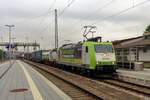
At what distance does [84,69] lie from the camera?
26375 mm

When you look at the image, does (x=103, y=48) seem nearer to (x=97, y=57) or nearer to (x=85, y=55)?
(x=97, y=57)

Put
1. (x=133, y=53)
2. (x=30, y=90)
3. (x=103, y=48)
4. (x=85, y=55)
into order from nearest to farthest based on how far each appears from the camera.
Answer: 1. (x=30, y=90)
2. (x=103, y=48)
3. (x=85, y=55)
4. (x=133, y=53)

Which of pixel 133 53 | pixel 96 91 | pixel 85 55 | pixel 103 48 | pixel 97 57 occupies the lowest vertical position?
pixel 96 91

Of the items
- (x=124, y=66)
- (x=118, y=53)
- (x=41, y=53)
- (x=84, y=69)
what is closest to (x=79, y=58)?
(x=84, y=69)

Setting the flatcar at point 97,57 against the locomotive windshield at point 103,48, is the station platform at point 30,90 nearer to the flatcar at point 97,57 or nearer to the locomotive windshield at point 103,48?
the flatcar at point 97,57

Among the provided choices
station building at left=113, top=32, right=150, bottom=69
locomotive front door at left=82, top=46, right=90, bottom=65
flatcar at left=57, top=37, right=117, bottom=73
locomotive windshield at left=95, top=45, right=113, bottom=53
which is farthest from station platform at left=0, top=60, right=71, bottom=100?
station building at left=113, top=32, right=150, bottom=69

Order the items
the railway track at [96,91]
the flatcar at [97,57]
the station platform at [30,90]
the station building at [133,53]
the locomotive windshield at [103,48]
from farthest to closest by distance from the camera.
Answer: the station building at [133,53]
the locomotive windshield at [103,48]
the flatcar at [97,57]
the railway track at [96,91]
the station platform at [30,90]

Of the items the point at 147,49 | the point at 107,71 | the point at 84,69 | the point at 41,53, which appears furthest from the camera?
the point at 41,53

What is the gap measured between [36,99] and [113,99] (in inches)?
118

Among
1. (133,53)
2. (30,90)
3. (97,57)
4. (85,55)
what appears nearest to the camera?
(30,90)

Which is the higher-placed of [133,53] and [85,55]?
[133,53]

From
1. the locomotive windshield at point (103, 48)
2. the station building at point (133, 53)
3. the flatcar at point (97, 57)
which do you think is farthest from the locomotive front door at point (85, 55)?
the station building at point (133, 53)

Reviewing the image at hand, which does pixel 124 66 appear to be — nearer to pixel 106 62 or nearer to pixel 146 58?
pixel 146 58

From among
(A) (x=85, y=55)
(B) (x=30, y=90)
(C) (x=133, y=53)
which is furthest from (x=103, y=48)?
(C) (x=133, y=53)
